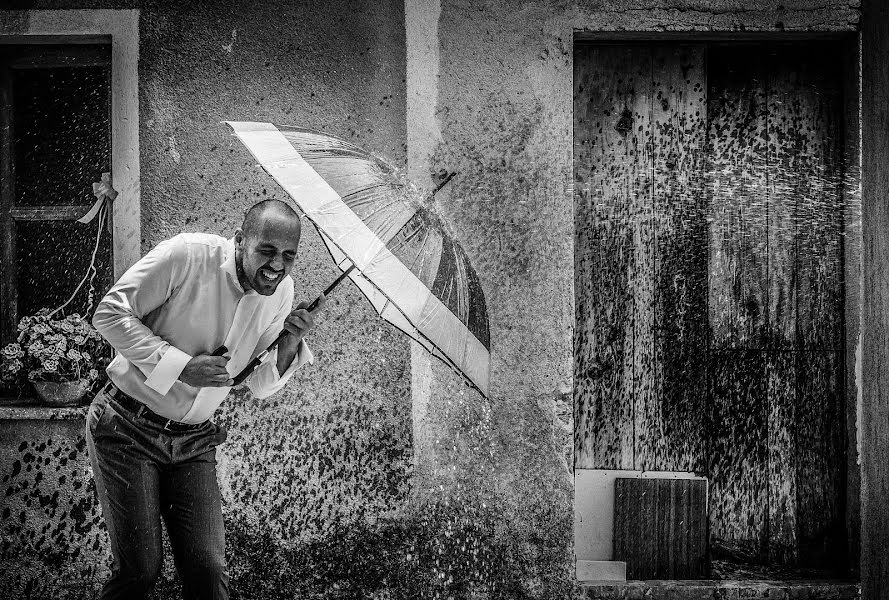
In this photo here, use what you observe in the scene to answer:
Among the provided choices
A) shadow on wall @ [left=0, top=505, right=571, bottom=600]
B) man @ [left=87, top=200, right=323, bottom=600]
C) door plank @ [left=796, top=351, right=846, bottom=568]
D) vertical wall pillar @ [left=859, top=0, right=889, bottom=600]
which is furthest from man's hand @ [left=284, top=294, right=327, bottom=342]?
vertical wall pillar @ [left=859, top=0, right=889, bottom=600]

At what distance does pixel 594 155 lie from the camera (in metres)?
4.40

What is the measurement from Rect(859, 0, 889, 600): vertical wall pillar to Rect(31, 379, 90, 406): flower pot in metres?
4.45

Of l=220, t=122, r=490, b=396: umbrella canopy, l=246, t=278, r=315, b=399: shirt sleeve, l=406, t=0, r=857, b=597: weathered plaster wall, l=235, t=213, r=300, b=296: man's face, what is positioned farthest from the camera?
l=406, t=0, r=857, b=597: weathered plaster wall

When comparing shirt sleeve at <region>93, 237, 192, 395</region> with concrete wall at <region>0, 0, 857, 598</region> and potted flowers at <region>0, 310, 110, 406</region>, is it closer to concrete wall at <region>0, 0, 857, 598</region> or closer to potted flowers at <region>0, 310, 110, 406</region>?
concrete wall at <region>0, 0, 857, 598</region>

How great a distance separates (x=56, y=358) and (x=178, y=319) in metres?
1.65

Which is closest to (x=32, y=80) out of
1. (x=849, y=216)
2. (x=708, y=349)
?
(x=708, y=349)

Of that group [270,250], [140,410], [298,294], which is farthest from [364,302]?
[140,410]

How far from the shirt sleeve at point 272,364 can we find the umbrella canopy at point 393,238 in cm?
66

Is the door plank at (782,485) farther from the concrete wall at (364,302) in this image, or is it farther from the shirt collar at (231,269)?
the shirt collar at (231,269)

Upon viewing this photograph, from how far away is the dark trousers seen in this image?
109 inches

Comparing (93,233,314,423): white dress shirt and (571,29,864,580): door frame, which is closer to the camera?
(93,233,314,423): white dress shirt

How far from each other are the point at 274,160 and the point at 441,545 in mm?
2436

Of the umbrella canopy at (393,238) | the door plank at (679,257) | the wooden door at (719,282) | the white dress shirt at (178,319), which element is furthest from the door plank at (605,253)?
the white dress shirt at (178,319)

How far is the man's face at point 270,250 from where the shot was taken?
8.84 ft
